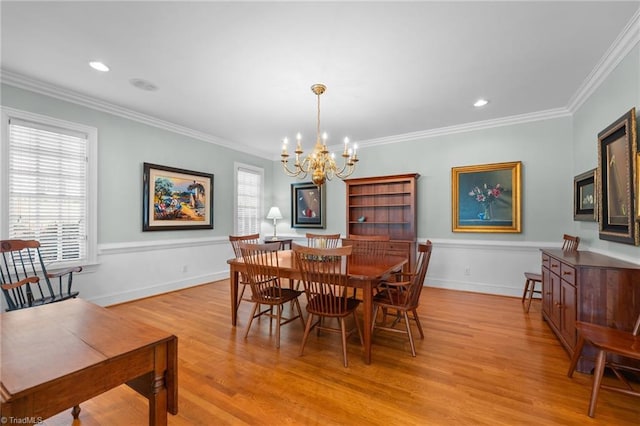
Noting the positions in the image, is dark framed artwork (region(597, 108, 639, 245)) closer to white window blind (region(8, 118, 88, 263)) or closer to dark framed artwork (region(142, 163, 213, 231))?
dark framed artwork (region(142, 163, 213, 231))

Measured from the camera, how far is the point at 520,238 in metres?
4.32

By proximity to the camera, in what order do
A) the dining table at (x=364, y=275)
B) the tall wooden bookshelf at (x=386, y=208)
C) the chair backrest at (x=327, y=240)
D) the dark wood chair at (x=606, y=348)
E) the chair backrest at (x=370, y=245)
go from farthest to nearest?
the tall wooden bookshelf at (x=386, y=208) < the chair backrest at (x=327, y=240) < the chair backrest at (x=370, y=245) < the dining table at (x=364, y=275) < the dark wood chair at (x=606, y=348)

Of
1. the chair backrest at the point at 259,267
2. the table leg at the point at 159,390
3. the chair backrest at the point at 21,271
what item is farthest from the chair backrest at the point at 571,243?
the chair backrest at the point at 21,271

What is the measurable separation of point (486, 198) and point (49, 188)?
6.01 meters

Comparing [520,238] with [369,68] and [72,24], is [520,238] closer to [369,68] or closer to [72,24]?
[369,68]

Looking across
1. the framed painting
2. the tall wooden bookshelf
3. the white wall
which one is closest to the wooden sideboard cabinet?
the white wall

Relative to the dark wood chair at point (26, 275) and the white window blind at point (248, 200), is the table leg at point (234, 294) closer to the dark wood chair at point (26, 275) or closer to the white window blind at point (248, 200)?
the dark wood chair at point (26, 275)

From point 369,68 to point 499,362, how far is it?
299cm

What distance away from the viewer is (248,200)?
245 inches

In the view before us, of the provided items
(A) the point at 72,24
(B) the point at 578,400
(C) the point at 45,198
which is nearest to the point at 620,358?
(B) the point at 578,400

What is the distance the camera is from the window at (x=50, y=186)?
3137 mm

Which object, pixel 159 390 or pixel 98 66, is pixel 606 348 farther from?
pixel 98 66

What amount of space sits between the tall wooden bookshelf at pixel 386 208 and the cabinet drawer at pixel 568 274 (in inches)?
88.7

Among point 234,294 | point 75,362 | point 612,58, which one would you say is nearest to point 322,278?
point 234,294
